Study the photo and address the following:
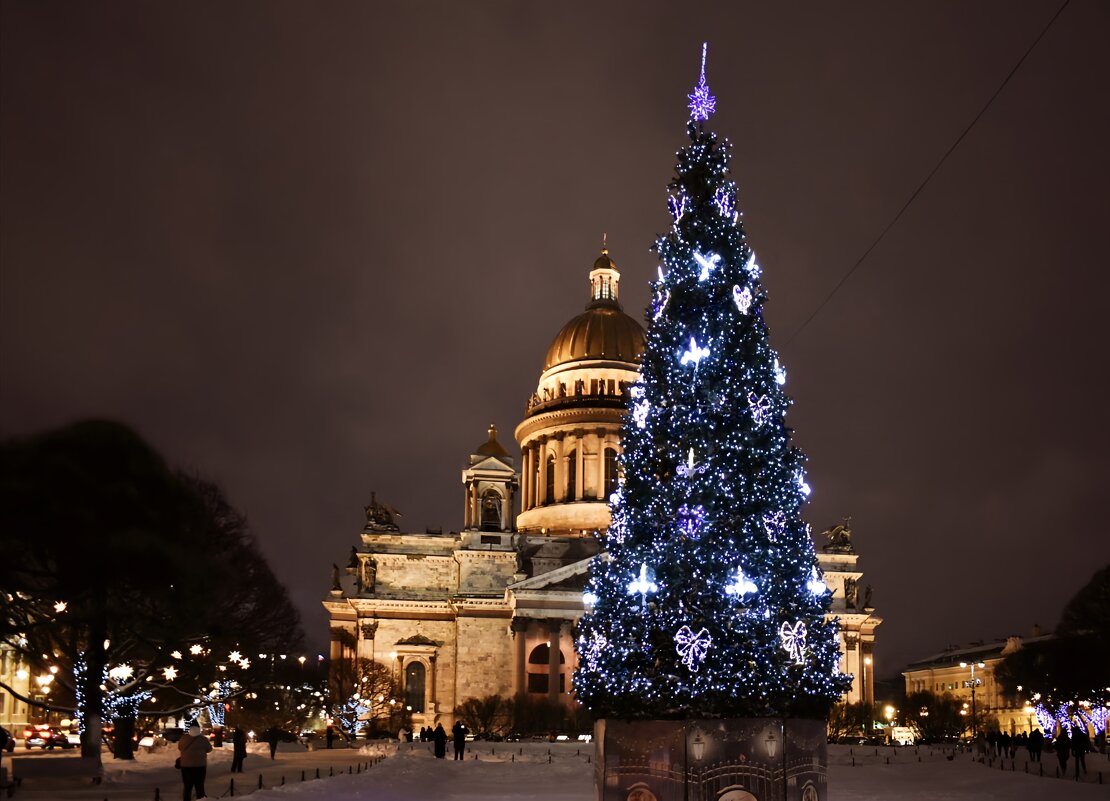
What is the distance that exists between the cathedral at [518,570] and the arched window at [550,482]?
4.0 inches

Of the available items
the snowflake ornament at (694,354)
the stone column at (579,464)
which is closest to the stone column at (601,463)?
the stone column at (579,464)

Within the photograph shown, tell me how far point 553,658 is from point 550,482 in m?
21.1

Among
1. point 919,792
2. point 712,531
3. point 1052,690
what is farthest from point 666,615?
point 1052,690

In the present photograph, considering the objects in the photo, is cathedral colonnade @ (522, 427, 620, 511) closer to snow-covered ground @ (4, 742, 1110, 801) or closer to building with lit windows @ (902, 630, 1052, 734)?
building with lit windows @ (902, 630, 1052, 734)

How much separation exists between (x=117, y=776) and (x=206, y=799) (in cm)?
934

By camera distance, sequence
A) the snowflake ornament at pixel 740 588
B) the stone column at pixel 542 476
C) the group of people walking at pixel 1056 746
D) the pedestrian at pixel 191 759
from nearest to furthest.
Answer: the snowflake ornament at pixel 740 588
the pedestrian at pixel 191 759
the group of people walking at pixel 1056 746
the stone column at pixel 542 476

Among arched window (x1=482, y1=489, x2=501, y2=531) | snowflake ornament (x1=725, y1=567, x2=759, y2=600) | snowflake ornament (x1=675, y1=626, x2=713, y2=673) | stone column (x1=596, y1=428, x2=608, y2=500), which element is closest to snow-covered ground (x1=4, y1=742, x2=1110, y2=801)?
snowflake ornament (x1=675, y1=626, x2=713, y2=673)

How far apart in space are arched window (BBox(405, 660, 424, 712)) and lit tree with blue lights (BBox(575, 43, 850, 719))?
211ft

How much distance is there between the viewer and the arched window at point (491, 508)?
89125mm

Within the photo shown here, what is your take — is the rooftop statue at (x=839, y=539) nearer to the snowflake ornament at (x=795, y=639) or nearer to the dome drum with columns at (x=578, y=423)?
the dome drum with columns at (x=578, y=423)

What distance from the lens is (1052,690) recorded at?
69312mm

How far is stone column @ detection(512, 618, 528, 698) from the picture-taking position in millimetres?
78875

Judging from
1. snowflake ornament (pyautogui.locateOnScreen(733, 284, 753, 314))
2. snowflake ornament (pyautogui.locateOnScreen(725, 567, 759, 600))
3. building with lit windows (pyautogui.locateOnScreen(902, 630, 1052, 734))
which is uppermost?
snowflake ornament (pyautogui.locateOnScreen(733, 284, 753, 314))

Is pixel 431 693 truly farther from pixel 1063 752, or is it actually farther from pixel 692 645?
pixel 692 645
